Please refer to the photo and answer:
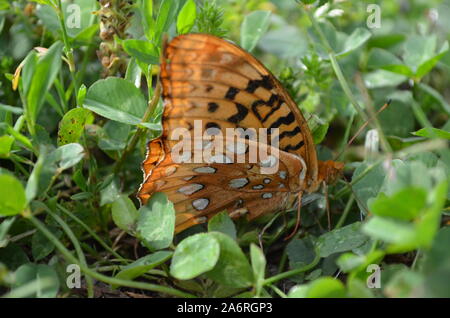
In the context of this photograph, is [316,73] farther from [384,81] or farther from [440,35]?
[440,35]

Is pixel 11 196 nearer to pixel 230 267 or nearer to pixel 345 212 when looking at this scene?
pixel 230 267

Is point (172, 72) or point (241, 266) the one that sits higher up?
point (172, 72)

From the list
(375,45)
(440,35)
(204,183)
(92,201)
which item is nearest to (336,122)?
(375,45)

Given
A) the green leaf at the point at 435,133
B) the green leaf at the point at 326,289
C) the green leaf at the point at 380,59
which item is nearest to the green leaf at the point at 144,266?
the green leaf at the point at 326,289

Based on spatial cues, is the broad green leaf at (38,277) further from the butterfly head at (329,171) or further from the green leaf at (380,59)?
the green leaf at (380,59)

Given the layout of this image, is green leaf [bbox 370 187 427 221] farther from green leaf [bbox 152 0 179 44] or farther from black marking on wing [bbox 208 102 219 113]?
green leaf [bbox 152 0 179 44]

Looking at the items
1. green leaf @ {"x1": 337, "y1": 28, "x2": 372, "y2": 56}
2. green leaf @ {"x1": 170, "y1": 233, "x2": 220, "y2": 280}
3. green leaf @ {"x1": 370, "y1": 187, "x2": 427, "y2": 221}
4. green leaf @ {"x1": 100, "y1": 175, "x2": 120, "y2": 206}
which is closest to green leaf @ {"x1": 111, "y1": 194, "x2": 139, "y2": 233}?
green leaf @ {"x1": 100, "y1": 175, "x2": 120, "y2": 206}
